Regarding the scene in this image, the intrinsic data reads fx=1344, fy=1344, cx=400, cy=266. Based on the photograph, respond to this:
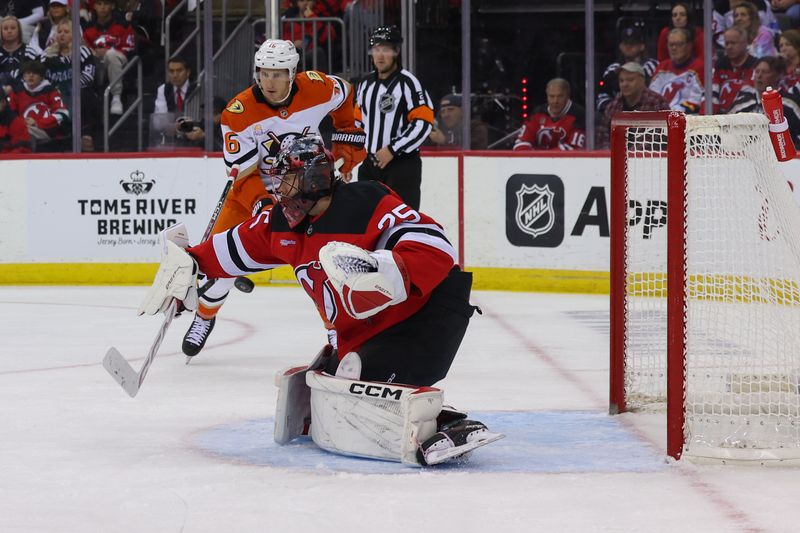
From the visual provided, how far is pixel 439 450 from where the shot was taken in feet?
9.61

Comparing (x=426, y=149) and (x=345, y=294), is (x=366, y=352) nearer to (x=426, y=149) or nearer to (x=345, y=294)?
(x=345, y=294)

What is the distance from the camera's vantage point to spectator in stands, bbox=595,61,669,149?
7445mm

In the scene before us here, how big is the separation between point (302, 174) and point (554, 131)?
15.4ft

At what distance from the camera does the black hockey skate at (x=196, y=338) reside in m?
4.79

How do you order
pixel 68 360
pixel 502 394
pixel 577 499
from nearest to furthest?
pixel 577 499, pixel 502 394, pixel 68 360

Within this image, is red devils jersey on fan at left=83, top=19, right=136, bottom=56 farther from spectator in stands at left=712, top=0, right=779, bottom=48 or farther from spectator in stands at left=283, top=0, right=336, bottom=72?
spectator in stands at left=712, top=0, right=779, bottom=48

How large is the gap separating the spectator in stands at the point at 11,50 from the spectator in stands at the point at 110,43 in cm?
45

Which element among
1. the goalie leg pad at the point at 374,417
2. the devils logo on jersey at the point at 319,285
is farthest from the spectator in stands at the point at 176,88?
the goalie leg pad at the point at 374,417

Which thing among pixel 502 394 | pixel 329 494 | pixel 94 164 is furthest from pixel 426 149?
pixel 329 494

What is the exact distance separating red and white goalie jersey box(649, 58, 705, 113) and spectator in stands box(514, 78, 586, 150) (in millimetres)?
455

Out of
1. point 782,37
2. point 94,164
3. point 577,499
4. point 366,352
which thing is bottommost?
point 577,499

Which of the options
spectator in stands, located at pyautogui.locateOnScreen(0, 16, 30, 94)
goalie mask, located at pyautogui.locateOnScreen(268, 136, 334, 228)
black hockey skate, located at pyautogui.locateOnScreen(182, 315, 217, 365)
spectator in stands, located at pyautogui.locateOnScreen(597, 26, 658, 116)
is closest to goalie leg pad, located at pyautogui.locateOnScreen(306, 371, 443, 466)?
goalie mask, located at pyautogui.locateOnScreen(268, 136, 334, 228)

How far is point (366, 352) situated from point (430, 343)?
0.51 feet

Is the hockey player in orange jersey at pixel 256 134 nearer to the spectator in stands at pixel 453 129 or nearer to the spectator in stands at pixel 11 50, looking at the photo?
the spectator in stands at pixel 453 129
